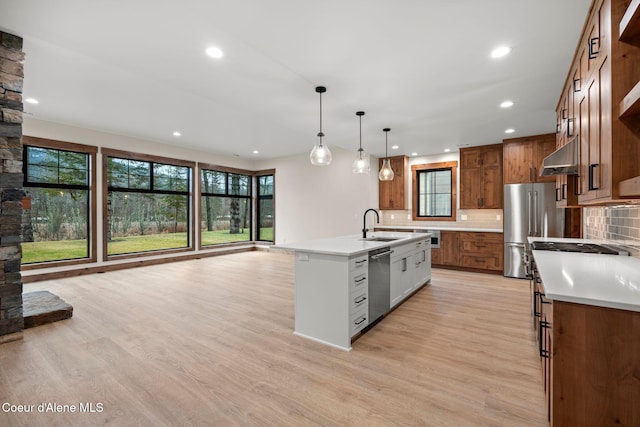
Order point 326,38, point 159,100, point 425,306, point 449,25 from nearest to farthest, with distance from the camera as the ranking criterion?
point 449,25 < point 326,38 < point 425,306 < point 159,100

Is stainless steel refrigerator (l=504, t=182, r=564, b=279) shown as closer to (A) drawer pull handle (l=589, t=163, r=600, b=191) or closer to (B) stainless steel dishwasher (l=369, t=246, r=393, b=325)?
(B) stainless steel dishwasher (l=369, t=246, r=393, b=325)

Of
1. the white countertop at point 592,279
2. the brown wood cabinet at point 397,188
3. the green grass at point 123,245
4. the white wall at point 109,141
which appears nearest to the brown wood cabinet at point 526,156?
the brown wood cabinet at point 397,188

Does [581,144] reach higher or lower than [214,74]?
lower

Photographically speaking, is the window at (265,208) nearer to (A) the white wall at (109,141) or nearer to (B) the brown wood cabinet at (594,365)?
(A) the white wall at (109,141)

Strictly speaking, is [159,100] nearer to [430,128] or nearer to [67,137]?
[67,137]

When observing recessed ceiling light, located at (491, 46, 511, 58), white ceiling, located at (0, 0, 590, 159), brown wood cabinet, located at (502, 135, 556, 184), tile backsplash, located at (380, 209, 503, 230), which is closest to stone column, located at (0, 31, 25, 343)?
white ceiling, located at (0, 0, 590, 159)

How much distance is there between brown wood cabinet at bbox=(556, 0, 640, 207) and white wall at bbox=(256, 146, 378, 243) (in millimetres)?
5065

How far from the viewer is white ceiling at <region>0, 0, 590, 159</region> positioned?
220 cm

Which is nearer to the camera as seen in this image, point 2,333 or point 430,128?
point 2,333

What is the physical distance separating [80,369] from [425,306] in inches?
144

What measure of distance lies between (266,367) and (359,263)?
1210 millimetres

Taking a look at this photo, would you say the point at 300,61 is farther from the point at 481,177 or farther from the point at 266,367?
the point at 481,177

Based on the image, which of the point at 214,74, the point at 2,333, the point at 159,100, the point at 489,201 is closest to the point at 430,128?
the point at 489,201

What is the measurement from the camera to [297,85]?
11.2ft
